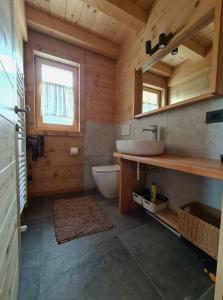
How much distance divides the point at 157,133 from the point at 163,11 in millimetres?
1290

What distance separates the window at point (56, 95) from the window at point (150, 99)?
3.51ft

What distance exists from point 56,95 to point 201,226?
231 cm

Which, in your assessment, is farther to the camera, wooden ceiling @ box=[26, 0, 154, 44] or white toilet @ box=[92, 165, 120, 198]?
white toilet @ box=[92, 165, 120, 198]

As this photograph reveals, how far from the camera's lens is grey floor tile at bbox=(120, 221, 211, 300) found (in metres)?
0.80

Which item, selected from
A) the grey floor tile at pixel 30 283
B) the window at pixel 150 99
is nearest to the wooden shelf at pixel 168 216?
the grey floor tile at pixel 30 283

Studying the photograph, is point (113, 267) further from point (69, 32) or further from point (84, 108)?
point (69, 32)

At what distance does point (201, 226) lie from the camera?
36.1 inches

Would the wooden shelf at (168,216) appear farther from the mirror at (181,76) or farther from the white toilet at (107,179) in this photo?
the mirror at (181,76)

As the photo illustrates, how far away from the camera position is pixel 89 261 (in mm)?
966

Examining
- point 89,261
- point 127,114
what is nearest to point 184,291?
point 89,261

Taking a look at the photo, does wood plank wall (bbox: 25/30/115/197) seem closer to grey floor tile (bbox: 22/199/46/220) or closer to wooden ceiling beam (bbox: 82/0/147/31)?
grey floor tile (bbox: 22/199/46/220)

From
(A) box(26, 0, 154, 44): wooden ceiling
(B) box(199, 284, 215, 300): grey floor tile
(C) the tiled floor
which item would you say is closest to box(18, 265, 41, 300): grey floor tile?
(C) the tiled floor

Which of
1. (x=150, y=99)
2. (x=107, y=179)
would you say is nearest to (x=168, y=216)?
(x=107, y=179)

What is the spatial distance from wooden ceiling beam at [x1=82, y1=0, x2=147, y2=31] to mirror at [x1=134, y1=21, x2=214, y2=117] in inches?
23.8
